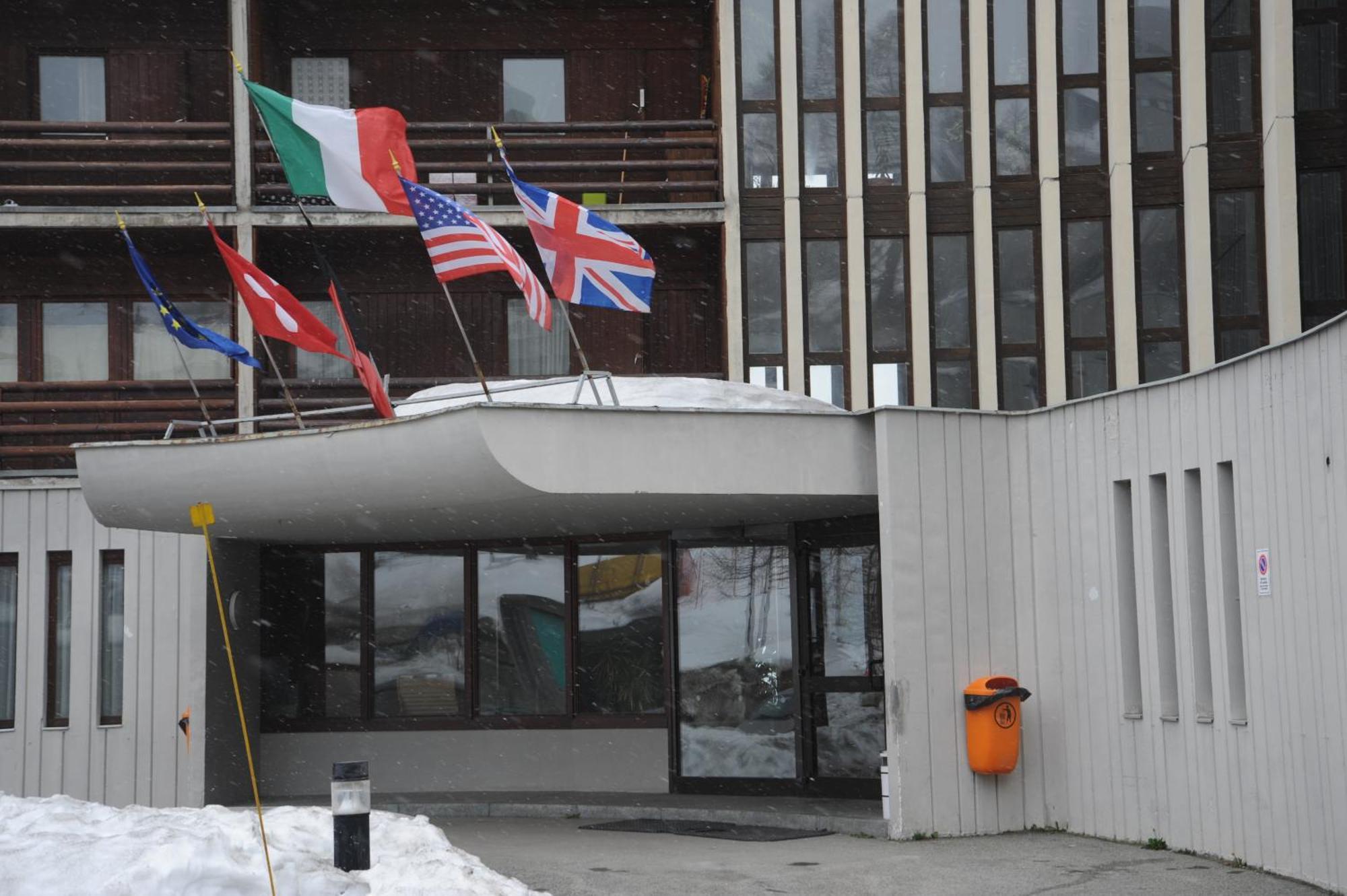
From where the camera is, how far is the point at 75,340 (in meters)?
20.9

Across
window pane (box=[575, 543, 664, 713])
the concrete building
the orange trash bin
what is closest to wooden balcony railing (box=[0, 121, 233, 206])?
the concrete building

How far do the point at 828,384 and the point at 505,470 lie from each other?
8119 mm

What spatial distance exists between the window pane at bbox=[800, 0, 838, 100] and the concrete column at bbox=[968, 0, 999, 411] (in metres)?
1.67

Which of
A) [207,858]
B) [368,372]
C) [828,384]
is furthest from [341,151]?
[828,384]

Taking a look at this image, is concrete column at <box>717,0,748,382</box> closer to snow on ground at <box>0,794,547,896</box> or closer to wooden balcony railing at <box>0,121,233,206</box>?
wooden balcony railing at <box>0,121,233,206</box>

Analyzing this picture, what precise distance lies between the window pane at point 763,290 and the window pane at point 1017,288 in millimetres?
2683

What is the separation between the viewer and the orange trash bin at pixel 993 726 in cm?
1304

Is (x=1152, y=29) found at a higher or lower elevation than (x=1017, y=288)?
higher

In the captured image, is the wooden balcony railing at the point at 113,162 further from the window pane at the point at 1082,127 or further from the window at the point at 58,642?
the window pane at the point at 1082,127

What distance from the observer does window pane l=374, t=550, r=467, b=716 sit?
17562 millimetres

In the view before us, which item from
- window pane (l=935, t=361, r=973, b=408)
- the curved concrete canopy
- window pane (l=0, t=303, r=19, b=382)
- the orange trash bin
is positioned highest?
window pane (l=0, t=303, r=19, b=382)

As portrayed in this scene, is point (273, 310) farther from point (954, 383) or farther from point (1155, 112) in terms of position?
point (1155, 112)

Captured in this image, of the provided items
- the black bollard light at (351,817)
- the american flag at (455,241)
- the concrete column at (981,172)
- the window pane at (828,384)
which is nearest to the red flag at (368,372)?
the american flag at (455,241)

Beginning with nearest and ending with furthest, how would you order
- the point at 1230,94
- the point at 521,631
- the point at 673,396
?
the point at 673,396
the point at 521,631
the point at 1230,94
